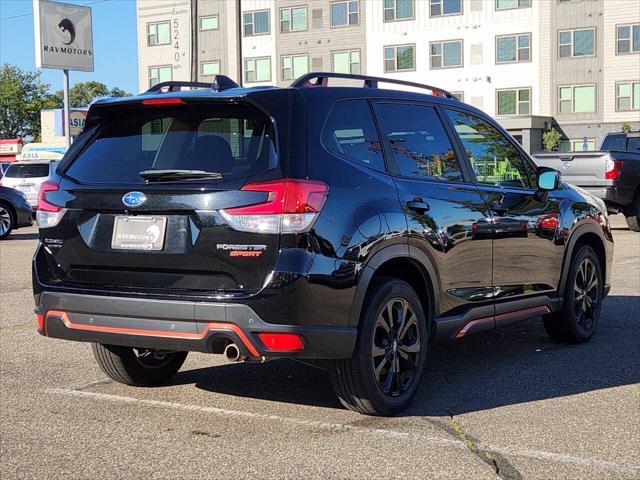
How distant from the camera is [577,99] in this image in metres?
48.8

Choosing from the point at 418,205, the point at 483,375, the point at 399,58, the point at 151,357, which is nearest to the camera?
the point at 418,205

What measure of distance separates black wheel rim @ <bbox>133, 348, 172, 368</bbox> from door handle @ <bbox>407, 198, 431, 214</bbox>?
1874 millimetres

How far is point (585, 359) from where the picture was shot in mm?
6617

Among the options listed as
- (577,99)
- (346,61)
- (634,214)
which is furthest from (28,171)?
(577,99)

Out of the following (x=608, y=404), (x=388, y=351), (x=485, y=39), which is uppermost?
(x=485, y=39)

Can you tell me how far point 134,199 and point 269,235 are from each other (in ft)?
2.62

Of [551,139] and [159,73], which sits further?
[159,73]

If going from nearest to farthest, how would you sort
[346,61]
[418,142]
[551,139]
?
[418,142]
[551,139]
[346,61]

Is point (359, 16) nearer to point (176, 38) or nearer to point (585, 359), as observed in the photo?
point (176, 38)

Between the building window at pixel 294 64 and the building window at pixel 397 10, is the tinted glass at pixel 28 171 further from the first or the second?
the building window at pixel 397 10

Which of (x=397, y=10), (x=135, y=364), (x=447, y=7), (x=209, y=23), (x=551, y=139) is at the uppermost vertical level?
(x=209, y=23)

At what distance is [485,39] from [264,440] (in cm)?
4763

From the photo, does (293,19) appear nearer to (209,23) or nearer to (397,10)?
(209,23)

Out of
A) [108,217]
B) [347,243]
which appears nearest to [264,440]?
[347,243]
